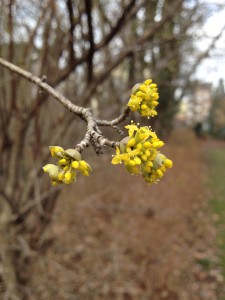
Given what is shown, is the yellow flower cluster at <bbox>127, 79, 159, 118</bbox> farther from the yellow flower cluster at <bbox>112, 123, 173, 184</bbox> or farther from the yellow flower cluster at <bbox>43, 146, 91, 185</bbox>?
the yellow flower cluster at <bbox>43, 146, 91, 185</bbox>

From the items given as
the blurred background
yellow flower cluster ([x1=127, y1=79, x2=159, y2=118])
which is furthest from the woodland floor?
yellow flower cluster ([x1=127, y1=79, x2=159, y2=118])

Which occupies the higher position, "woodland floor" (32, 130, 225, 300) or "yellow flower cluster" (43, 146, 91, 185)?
"yellow flower cluster" (43, 146, 91, 185)

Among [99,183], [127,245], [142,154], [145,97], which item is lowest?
[127,245]

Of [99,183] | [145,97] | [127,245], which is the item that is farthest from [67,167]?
[99,183]

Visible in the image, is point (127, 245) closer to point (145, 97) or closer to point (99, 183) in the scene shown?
point (99, 183)

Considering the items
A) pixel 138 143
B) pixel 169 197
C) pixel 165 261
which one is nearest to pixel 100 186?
pixel 169 197

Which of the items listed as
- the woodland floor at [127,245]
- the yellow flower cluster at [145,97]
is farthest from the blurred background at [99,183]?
the yellow flower cluster at [145,97]

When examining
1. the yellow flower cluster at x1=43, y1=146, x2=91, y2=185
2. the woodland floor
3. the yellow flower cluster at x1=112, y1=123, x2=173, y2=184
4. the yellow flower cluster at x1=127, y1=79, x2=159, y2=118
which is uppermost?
the yellow flower cluster at x1=127, y1=79, x2=159, y2=118

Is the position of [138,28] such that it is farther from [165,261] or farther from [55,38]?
[165,261]

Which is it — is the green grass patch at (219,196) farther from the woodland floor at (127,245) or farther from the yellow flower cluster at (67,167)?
the yellow flower cluster at (67,167)
